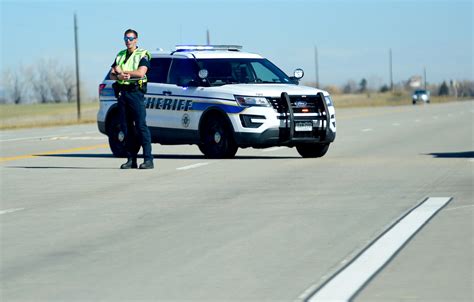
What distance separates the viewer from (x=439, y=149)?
23859 mm

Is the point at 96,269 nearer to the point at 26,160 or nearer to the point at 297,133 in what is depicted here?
the point at 297,133

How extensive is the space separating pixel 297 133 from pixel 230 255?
414 inches

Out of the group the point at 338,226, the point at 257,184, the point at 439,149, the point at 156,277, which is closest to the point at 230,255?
the point at 156,277

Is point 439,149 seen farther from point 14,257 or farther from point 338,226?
point 14,257

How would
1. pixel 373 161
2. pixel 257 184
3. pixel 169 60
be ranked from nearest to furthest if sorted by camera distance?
pixel 257 184 < pixel 373 161 < pixel 169 60

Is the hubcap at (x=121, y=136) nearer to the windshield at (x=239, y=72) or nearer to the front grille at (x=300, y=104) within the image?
the windshield at (x=239, y=72)

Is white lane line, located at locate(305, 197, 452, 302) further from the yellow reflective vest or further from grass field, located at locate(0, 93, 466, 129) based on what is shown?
grass field, located at locate(0, 93, 466, 129)

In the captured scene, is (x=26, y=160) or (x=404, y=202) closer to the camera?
(x=404, y=202)

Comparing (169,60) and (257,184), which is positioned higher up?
(169,60)

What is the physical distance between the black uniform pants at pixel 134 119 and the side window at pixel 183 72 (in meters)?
2.42

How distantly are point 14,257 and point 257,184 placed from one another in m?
6.29

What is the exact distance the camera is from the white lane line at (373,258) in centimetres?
798

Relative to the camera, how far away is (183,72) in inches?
833

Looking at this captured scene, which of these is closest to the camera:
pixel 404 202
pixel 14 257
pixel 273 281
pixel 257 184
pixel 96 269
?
pixel 273 281
